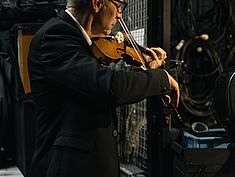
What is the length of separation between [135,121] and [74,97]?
1.76 m

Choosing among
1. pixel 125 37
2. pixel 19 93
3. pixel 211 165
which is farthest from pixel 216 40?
pixel 125 37

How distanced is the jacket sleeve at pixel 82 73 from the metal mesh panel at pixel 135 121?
126cm

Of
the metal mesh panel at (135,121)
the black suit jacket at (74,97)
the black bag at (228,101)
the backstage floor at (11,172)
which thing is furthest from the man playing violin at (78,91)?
the backstage floor at (11,172)

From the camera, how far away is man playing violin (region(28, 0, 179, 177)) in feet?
4.86

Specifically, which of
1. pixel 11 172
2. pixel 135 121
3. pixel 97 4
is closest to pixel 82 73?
pixel 97 4

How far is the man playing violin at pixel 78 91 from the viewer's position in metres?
1.48

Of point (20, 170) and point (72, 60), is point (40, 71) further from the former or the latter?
point (20, 170)

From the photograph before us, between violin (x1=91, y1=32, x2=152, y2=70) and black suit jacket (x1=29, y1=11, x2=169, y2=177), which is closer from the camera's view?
black suit jacket (x1=29, y1=11, x2=169, y2=177)

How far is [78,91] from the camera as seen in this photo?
4.91ft

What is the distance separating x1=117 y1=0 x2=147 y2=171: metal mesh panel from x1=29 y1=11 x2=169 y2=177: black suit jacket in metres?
1.23

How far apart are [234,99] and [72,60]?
83 centimetres

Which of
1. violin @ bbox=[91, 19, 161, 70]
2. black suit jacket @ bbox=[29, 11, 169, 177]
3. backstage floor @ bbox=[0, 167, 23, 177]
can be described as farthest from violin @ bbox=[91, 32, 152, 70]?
backstage floor @ bbox=[0, 167, 23, 177]

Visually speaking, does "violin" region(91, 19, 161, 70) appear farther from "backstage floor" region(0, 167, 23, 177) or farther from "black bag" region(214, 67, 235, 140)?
"backstage floor" region(0, 167, 23, 177)

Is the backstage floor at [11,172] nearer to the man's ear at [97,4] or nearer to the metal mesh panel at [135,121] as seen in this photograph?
the metal mesh panel at [135,121]
